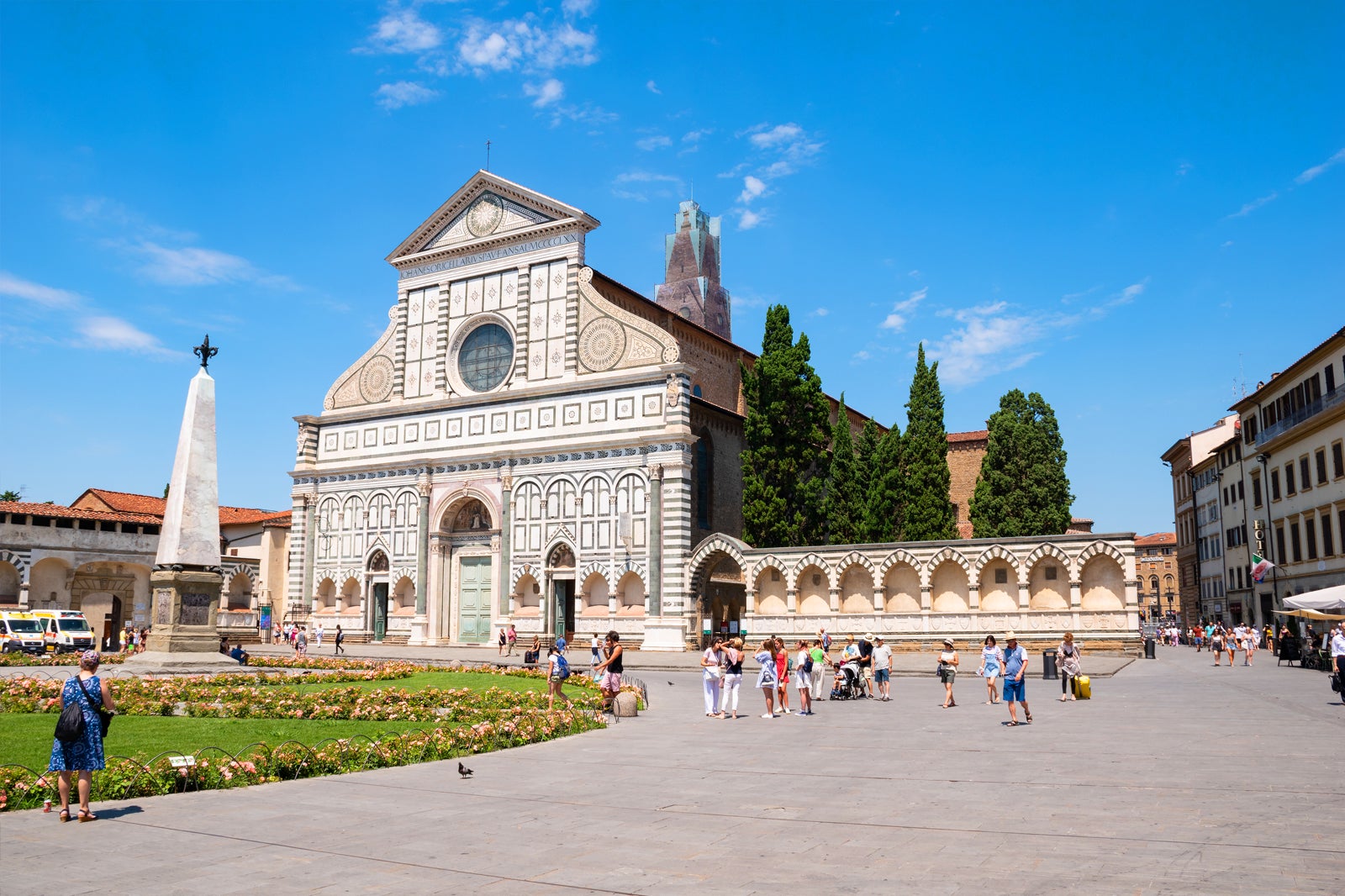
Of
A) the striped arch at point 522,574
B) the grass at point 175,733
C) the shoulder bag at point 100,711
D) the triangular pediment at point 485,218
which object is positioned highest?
the triangular pediment at point 485,218

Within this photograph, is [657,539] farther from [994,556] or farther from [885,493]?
[994,556]

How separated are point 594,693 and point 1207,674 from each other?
19.2 meters

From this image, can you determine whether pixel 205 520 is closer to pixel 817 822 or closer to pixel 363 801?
pixel 363 801

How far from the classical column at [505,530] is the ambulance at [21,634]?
1692cm

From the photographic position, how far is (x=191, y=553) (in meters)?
26.4

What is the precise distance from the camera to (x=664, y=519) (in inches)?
1612

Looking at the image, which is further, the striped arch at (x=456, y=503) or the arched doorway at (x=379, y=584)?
the arched doorway at (x=379, y=584)

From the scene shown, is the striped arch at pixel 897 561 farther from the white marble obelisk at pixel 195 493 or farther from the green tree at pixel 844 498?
the white marble obelisk at pixel 195 493

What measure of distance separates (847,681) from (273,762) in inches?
572

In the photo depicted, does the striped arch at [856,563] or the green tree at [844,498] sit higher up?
the green tree at [844,498]

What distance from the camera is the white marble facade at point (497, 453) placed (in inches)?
1647

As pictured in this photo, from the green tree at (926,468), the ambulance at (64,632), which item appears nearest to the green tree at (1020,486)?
the green tree at (926,468)

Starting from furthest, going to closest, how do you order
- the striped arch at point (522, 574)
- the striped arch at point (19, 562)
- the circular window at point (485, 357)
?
the striped arch at point (19, 562), the circular window at point (485, 357), the striped arch at point (522, 574)

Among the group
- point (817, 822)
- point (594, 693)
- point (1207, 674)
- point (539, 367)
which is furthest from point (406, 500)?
point (817, 822)
